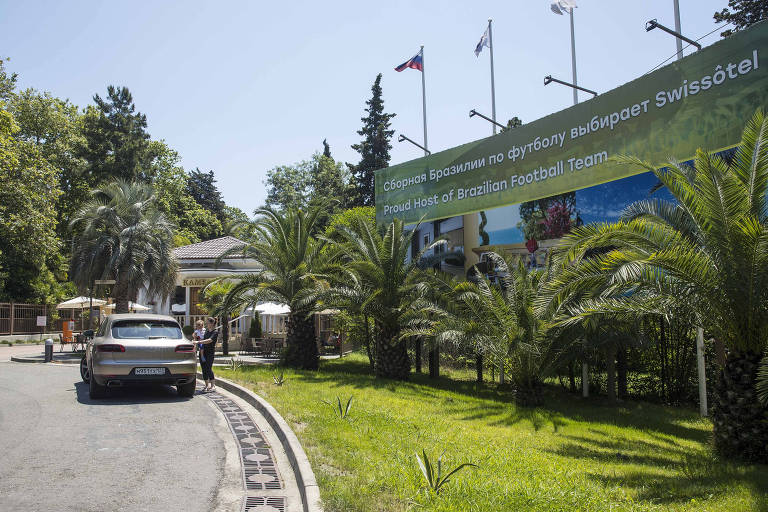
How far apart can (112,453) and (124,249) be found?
19.9m

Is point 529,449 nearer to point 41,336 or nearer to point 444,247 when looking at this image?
point 444,247

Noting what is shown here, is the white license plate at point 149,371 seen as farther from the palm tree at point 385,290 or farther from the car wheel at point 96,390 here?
the palm tree at point 385,290

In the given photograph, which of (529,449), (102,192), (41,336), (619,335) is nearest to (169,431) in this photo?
(529,449)

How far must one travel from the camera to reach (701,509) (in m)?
5.08

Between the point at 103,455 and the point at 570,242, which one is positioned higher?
the point at 570,242

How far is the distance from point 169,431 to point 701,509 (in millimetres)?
6701

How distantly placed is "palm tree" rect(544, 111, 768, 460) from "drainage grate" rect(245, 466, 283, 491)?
5273mm

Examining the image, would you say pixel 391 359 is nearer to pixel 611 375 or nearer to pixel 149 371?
pixel 611 375

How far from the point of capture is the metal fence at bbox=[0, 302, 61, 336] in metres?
33.9

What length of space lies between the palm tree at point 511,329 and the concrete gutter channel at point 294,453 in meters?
4.47

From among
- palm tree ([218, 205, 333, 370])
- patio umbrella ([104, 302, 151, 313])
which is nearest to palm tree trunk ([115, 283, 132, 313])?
patio umbrella ([104, 302, 151, 313])

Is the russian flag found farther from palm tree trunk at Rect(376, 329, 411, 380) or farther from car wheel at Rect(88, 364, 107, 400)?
car wheel at Rect(88, 364, 107, 400)

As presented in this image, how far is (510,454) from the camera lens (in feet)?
23.2

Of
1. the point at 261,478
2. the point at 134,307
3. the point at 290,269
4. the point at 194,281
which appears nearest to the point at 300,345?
the point at 290,269
